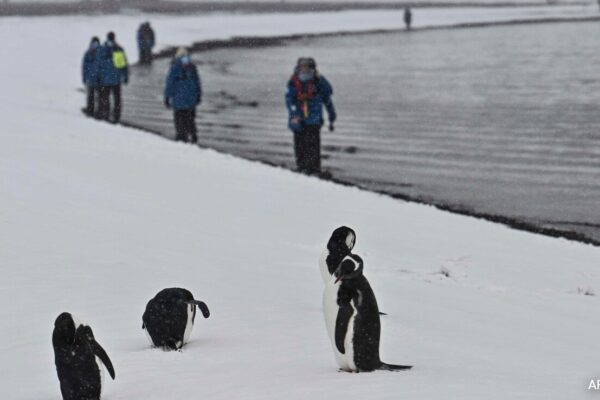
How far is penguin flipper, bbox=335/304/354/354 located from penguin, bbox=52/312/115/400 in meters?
0.97

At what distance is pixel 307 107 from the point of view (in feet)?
45.5

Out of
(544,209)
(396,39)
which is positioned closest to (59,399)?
(544,209)

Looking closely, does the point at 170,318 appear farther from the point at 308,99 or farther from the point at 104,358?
the point at 308,99

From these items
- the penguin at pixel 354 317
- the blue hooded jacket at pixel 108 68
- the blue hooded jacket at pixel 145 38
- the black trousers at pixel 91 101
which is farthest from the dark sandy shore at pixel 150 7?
the penguin at pixel 354 317

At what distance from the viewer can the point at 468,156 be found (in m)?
16.4

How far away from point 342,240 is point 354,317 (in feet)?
3.46

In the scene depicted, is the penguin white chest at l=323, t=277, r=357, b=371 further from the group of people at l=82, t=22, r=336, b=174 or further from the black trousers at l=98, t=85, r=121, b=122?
the black trousers at l=98, t=85, r=121, b=122

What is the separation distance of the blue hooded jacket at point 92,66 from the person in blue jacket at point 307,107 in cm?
589

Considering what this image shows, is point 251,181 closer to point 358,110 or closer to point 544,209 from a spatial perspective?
point 544,209

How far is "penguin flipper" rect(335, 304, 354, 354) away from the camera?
5.01m

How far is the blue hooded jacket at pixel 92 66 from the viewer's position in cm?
1908

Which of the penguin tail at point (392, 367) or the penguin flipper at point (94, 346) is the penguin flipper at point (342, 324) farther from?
the penguin flipper at point (94, 346)

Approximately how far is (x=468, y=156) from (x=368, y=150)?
1.54m

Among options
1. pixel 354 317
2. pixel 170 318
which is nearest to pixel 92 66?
pixel 170 318
